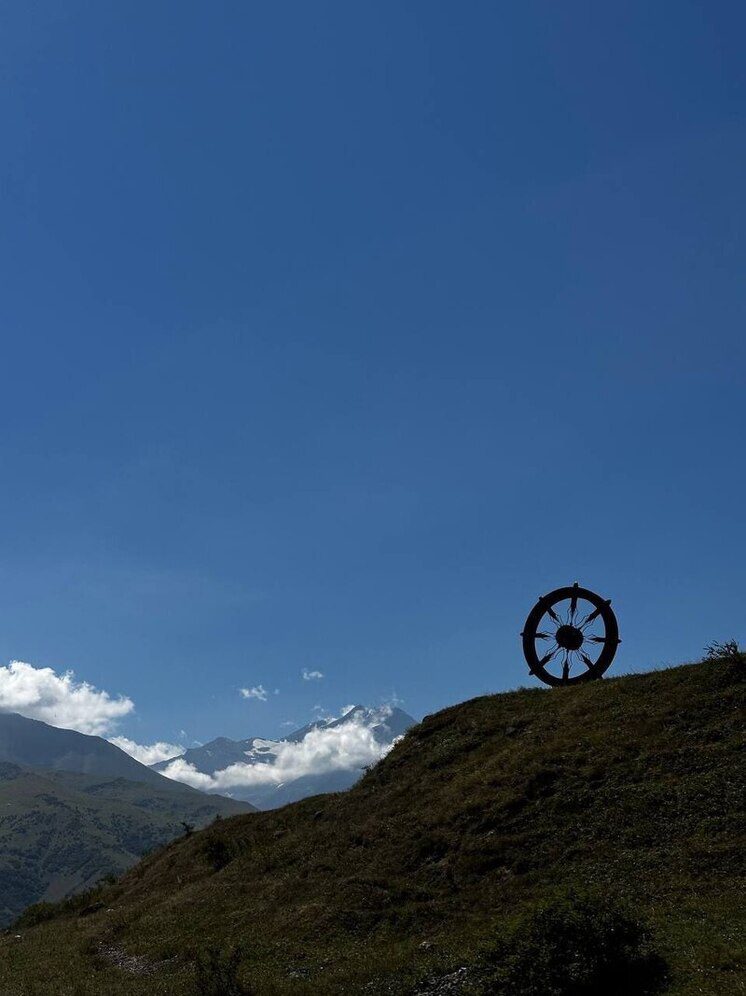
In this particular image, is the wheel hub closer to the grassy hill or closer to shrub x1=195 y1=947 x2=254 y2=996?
the grassy hill

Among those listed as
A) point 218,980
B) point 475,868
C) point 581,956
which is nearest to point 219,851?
point 475,868

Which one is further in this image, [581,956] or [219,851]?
[219,851]

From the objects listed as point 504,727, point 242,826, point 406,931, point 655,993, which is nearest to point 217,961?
point 406,931

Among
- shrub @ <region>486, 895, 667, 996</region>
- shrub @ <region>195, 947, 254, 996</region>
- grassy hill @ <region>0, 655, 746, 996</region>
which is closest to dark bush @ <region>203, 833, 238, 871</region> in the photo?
grassy hill @ <region>0, 655, 746, 996</region>

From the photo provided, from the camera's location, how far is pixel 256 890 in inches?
1415

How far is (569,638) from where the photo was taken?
46.2 m

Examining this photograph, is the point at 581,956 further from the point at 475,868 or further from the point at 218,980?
the point at 475,868

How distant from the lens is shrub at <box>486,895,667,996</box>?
17.2 meters

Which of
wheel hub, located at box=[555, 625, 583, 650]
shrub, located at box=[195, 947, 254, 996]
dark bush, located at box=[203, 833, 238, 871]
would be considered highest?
wheel hub, located at box=[555, 625, 583, 650]

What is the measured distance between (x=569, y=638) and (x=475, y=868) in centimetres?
1940

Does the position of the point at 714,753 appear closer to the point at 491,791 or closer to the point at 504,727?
the point at 491,791

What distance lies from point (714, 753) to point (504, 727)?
14421 millimetres

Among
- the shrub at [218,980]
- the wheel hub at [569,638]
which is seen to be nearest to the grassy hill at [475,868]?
the shrub at [218,980]

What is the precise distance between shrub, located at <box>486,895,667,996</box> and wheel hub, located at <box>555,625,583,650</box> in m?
27.6
